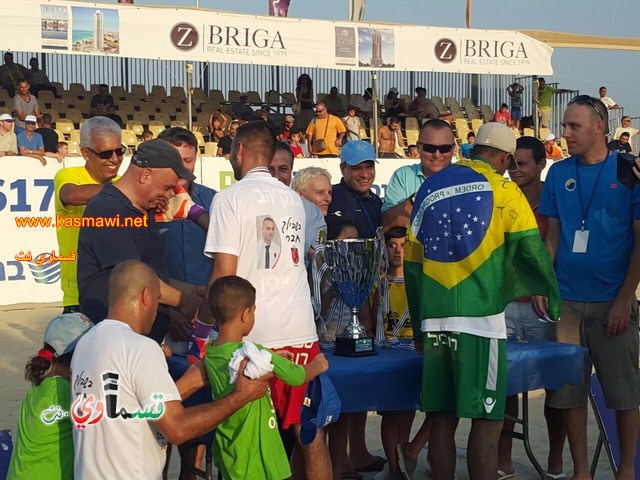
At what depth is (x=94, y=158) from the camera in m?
4.80

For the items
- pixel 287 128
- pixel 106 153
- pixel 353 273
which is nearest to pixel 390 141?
pixel 287 128

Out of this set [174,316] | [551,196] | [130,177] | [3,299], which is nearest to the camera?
[130,177]

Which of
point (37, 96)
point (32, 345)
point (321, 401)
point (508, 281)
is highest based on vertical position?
point (37, 96)

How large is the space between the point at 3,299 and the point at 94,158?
8.36 metres

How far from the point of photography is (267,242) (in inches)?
156

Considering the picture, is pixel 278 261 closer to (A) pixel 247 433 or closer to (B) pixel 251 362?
(B) pixel 251 362

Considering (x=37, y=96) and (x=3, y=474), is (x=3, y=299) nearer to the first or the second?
(x=37, y=96)

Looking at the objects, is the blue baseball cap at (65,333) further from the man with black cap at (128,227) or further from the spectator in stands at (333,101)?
the spectator in stands at (333,101)

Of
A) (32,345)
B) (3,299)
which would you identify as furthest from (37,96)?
(32,345)

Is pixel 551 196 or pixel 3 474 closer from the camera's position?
pixel 3 474

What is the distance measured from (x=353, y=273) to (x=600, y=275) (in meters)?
1.52

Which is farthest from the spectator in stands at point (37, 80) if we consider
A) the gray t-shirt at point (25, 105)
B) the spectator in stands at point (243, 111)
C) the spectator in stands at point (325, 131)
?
the spectator in stands at point (325, 131)

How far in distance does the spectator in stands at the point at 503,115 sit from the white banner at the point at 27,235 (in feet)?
31.7

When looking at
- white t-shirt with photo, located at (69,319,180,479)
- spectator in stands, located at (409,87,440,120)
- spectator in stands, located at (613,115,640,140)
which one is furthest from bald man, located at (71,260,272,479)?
spectator in stands, located at (613,115,640,140)
